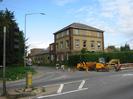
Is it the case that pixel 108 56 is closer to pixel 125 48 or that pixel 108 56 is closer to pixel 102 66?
pixel 102 66

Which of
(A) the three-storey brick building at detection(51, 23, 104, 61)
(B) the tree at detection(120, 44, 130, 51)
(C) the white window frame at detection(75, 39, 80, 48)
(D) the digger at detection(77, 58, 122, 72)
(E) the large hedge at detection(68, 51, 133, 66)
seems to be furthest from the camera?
(B) the tree at detection(120, 44, 130, 51)

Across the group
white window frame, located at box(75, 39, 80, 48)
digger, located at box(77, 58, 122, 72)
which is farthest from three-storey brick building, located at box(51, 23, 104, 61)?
digger, located at box(77, 58, 122, 72)

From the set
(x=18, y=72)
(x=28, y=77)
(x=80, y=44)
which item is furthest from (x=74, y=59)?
(x=28, y=77)

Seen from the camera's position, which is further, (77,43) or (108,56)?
(77,43)

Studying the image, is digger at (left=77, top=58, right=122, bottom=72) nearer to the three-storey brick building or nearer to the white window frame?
the three-storey brick building

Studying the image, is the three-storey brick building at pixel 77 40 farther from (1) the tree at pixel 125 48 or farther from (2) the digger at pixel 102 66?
(2) the digger at pixel 102 66

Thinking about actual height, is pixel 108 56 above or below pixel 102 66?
above

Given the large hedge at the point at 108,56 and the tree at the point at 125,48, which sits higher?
the tree at the point at 125,48

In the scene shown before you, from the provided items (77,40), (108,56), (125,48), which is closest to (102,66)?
(108,56)

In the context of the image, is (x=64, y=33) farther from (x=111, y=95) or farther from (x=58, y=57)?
(x=111, y=95)

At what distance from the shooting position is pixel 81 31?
8644 cm

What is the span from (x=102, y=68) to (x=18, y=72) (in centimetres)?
1356

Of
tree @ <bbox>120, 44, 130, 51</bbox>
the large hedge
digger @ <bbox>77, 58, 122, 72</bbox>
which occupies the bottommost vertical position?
digger @ <bbox>77, 58, 122, 72</bbox>

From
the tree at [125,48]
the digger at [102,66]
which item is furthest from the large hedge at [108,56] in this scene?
the tree at [125,48]
